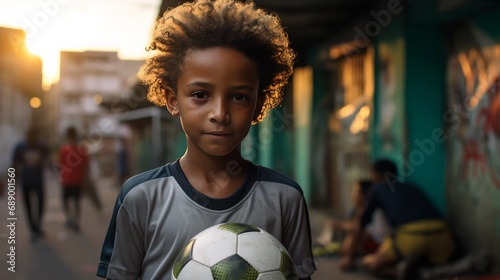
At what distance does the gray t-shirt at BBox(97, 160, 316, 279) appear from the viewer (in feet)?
6.04

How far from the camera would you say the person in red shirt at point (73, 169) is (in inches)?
351

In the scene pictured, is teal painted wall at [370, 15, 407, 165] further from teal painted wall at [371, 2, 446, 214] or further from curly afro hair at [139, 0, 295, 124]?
curly afro hair at [139, 0, 295, 124]

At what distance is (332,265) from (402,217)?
1290mm

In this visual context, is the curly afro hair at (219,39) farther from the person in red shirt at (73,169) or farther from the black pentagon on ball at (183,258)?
the person in red shirt at (73,169)

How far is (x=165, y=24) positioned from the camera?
79.1 inches

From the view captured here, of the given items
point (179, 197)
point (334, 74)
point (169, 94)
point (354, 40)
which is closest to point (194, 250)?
point (179, 197)

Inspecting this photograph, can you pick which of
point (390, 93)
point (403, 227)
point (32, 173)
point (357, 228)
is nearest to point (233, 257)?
point (403, 227)

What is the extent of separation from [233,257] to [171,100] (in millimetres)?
607

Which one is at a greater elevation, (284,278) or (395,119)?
(395,119)

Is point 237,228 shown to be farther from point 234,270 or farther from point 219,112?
point 219,112

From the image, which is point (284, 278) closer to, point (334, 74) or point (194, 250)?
point (194, 250)

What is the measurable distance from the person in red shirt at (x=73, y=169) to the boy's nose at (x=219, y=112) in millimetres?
7187

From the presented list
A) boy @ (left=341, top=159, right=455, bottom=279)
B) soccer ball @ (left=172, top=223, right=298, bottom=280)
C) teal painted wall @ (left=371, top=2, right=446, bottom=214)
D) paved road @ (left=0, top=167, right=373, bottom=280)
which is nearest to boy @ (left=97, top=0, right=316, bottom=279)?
soccer ball @ (left=172, top=223, right=298, bottom=280)

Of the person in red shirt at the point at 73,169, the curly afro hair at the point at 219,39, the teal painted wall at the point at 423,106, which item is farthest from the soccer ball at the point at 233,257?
the person in red shirt at the point at 73,169
